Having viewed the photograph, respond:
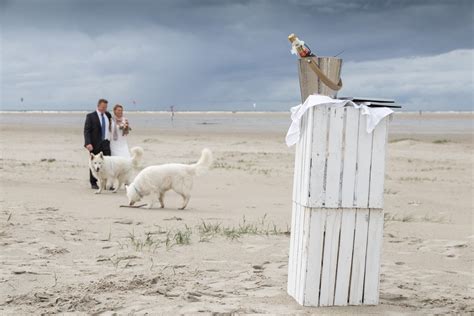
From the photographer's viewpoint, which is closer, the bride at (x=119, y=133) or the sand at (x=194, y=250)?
the sand at (x=194, y=250)

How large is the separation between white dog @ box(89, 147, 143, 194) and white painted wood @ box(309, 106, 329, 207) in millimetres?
8359

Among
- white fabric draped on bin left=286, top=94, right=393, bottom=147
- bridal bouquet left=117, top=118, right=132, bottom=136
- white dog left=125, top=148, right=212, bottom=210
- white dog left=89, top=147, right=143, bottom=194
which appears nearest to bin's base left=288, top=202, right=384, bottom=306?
white fabric draped on bin left=286, top=94, right=393, bottom=147

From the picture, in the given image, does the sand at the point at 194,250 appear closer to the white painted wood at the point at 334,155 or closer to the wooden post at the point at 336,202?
the wooden post at the point at 336,202

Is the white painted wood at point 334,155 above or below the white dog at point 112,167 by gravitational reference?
above

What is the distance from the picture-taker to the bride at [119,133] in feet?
43.3

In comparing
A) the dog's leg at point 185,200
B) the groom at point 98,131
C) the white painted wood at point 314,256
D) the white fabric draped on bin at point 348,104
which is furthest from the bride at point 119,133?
the white painted wood at point 314,256

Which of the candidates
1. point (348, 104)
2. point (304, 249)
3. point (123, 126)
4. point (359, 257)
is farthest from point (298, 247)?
point (123, 126)

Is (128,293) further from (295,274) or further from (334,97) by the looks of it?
(334,97)

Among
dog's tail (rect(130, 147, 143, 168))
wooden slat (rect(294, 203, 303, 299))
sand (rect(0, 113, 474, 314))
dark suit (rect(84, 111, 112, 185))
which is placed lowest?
sand (rect(0, 113, 474, 314))

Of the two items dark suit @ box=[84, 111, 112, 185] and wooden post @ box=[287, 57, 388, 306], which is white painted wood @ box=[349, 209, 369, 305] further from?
dark suit @ box=[84, 111, 112, 185]

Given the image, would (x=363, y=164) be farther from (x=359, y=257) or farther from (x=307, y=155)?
(x=359, y=257)

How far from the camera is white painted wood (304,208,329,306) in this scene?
4715 millimetres

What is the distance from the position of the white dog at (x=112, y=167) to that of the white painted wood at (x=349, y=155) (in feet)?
27.6

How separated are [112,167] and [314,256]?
8.49 metres
